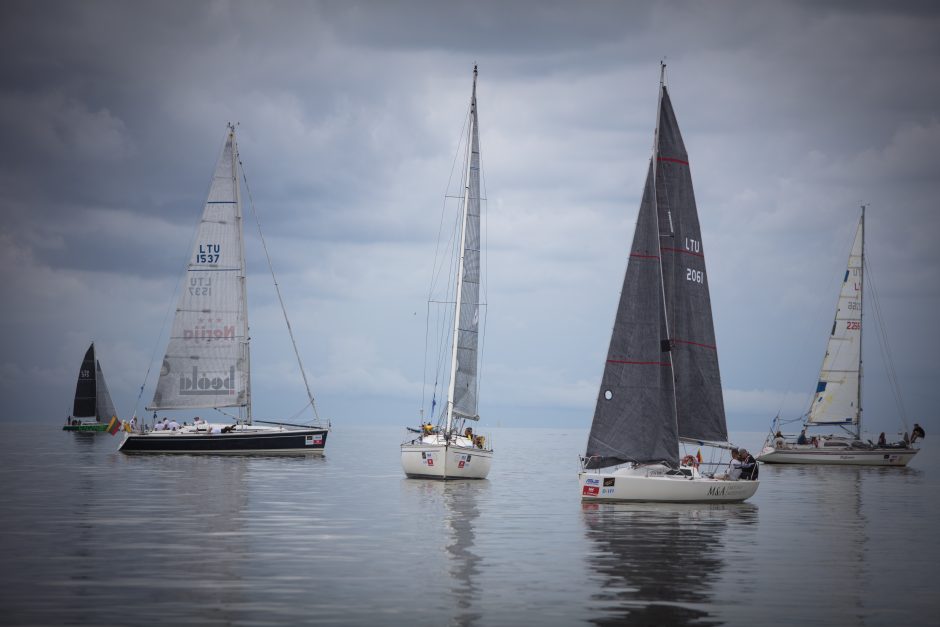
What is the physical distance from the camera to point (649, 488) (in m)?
40.2

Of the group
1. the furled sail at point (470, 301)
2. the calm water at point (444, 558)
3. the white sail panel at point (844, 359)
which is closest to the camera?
the calm water at point (444, 558)

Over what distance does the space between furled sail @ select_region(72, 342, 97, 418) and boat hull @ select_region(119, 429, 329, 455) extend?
71.1 meters

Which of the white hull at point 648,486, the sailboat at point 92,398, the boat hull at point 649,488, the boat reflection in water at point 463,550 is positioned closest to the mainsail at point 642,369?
the white hull at point 648,486

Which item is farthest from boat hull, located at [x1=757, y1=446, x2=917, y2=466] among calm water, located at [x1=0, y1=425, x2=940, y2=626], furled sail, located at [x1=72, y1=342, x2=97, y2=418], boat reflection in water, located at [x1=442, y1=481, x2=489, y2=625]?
furled sail, located at [x1=72, y1=342, x2=97, y2=418]

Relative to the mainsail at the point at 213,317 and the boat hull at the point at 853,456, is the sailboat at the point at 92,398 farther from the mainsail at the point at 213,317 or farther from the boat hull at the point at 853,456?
the boat hull at the point at 853,456

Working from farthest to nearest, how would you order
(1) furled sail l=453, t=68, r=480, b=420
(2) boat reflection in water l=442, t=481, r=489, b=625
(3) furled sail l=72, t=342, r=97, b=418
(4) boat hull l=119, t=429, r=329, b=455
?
(3) furled sail l=72, t=342, r=97, b=418 < (4) boat hull l=119, t=429, r=329, b=455 < (1) furled sail l=453, t=68, r=480, b=420 < (2) boat reflection in water l=442, t=481, r=489, b=625

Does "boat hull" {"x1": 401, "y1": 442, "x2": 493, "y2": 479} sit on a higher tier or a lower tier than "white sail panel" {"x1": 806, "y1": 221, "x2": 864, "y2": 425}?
lower

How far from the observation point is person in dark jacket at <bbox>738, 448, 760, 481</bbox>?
4384 cm

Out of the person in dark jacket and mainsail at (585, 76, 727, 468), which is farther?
the person in dark jacket

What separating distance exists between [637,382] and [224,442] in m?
37.5

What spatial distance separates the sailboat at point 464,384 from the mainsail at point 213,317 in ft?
70.8

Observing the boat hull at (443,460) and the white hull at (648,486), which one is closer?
the white hull at (648,486)

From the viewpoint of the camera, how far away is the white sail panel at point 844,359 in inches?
3174

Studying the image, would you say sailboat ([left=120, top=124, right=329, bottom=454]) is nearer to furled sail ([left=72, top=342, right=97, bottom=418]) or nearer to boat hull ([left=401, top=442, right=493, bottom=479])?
boat hull ([left=401, top=442, right=493, bottom=479])
